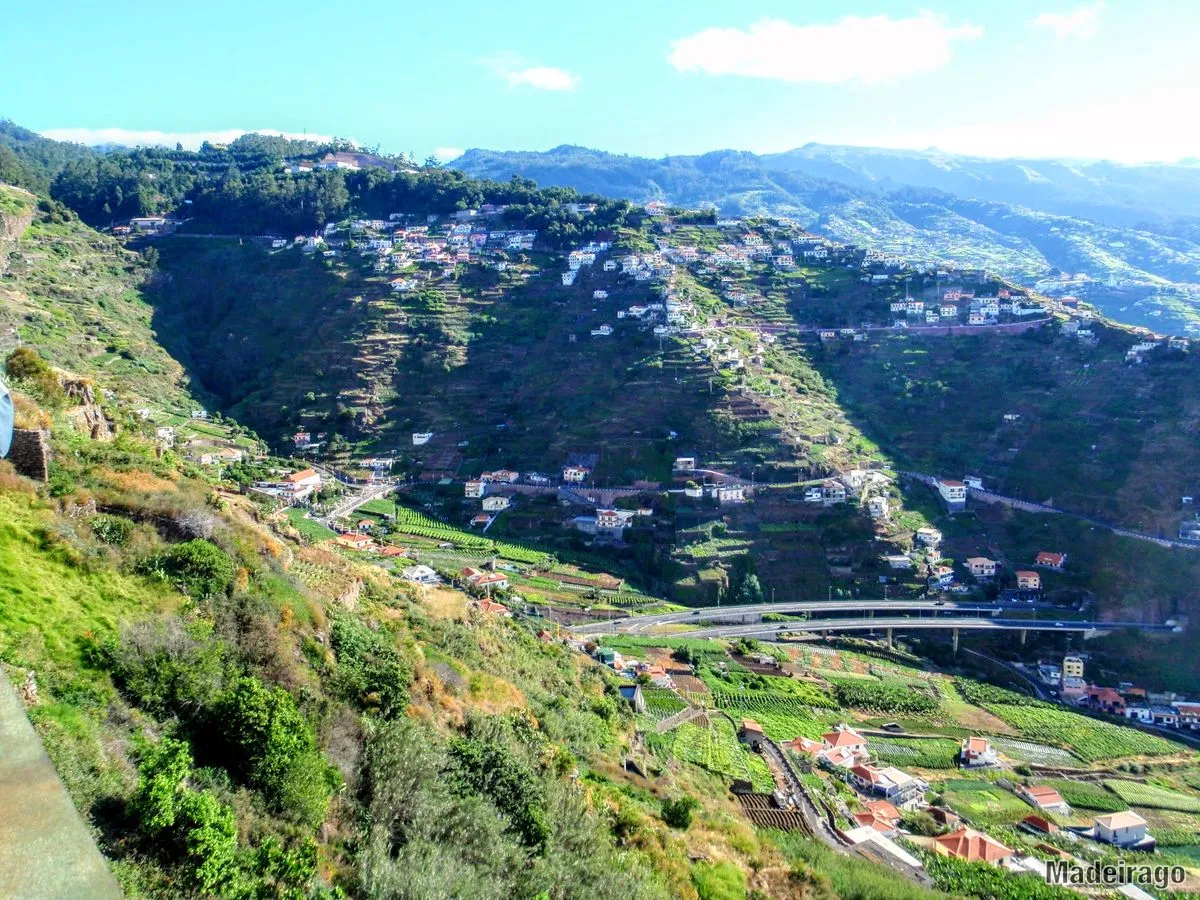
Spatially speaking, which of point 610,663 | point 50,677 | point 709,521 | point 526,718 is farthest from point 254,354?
point 50,677

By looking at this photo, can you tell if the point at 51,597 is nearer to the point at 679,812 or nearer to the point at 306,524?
the point at 679,812

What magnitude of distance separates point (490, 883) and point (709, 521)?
3513 centimetres

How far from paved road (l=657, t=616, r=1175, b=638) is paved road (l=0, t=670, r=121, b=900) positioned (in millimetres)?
34188

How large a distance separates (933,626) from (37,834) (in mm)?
38343

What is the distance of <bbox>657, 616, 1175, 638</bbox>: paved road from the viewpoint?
3575cm

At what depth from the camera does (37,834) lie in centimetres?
228

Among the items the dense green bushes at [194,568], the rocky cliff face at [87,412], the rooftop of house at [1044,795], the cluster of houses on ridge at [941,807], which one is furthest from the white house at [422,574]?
the rooftop of house at [1044,795]

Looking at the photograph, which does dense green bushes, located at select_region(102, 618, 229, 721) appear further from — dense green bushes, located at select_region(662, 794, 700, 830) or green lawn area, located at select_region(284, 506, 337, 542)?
green lawn area, located at select_region(284, 506, 337, 542)

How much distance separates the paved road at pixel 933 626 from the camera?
117 ft

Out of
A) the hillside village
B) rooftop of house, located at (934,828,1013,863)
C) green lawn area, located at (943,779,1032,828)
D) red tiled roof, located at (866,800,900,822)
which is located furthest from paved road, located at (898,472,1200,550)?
rooftop of house, located at (934,828,1013,863)

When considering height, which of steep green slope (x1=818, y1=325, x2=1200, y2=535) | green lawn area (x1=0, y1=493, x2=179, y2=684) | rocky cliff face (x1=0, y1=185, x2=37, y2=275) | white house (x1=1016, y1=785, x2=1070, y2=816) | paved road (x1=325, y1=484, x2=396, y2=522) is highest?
rocky cliff face (x1=0, y1=185, x2=37, y2=275)

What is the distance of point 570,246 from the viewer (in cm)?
7156

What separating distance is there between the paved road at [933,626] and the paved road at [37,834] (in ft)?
112

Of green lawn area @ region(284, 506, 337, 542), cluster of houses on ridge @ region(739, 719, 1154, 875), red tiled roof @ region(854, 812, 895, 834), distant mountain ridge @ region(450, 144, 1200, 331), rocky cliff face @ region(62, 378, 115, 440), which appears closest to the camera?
rocky cliff face @ region(62, 378, 115, 440)
